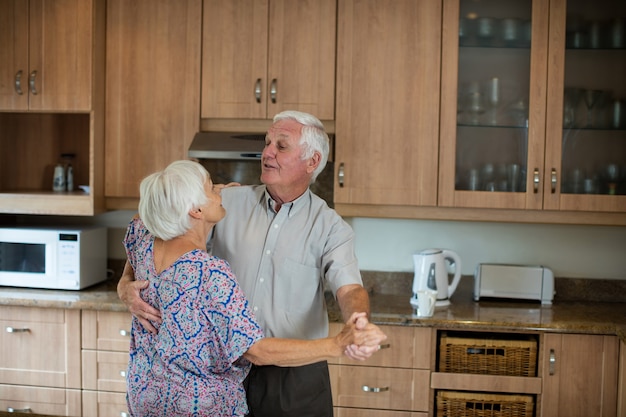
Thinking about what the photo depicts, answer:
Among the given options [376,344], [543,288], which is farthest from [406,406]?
[376,344]

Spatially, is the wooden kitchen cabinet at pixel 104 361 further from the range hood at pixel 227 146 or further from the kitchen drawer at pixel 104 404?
the range hood at pixel 227 146

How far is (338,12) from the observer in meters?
3.32

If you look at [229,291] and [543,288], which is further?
[543,288]

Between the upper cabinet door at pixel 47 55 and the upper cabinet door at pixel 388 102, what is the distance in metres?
1.17

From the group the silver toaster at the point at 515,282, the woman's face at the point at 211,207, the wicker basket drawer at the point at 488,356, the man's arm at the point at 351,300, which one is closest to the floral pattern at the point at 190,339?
the woman's face at the point at 211,207

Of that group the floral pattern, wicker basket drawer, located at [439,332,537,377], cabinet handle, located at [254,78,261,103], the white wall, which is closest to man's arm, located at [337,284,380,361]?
the floral pattern

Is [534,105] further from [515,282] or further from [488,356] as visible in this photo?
[488,356]

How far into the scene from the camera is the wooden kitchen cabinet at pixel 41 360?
3.27 metres

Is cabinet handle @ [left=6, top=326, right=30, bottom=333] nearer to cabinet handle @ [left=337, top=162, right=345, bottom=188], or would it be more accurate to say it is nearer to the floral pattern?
cabinet handle @ [left=337, top=162, right=345, bottom=188]

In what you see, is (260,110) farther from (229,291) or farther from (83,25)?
(229,291)

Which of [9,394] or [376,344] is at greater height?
[376,344]

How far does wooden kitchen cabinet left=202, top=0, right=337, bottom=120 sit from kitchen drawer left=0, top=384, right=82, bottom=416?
1.42 meters

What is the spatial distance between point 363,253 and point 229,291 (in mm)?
2062

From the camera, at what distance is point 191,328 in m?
1.75
